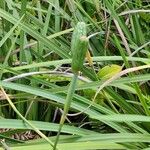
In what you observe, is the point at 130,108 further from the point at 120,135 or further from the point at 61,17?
the point at 61,17

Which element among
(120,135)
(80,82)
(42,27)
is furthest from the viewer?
(42,27)

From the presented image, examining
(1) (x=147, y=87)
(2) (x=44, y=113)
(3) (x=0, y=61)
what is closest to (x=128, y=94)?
(1) (x=147, y=87)

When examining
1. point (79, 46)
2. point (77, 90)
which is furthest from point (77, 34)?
point (77, 90)

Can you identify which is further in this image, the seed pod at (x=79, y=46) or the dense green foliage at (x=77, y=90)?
the dense green foliage at (x=77, y=90)

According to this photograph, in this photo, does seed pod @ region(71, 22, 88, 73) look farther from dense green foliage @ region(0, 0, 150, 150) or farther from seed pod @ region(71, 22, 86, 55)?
dense green foliage @ region(0, 0, 150, 150)

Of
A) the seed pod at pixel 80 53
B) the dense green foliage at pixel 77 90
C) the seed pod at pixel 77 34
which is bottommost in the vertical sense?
the dense green foliage at pixel 77 90

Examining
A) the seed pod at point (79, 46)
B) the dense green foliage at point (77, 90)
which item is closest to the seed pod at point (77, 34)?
the seed pod at point (79, 46)

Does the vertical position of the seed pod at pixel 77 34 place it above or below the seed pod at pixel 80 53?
above

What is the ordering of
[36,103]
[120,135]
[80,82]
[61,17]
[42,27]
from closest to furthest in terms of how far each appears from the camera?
1. [120,135]
2. [80,82]
3. [36,103]
4. [42,27]
5. [61,17]

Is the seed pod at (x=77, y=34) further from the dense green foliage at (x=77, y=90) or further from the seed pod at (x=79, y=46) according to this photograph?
the dense green foliage at (x=77, y=90)

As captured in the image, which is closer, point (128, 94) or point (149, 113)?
point (149, 113)
